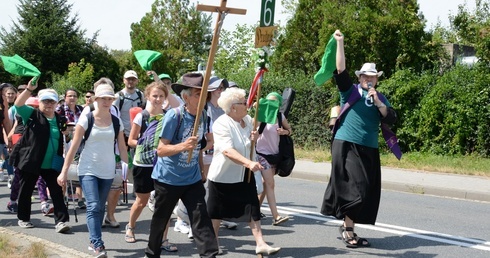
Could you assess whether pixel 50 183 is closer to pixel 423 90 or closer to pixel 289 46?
pixel 423 90

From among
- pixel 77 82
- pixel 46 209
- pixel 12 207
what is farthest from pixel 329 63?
pixel 77 82

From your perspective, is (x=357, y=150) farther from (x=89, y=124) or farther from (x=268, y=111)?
(x=89, y=124)

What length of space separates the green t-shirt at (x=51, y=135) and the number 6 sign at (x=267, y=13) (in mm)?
3204

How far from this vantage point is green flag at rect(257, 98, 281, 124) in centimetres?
665

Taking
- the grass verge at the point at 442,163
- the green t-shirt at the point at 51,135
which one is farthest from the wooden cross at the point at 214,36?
the grass verge at the point at 442,163

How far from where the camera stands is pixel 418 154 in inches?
637

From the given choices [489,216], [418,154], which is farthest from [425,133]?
[489,216]

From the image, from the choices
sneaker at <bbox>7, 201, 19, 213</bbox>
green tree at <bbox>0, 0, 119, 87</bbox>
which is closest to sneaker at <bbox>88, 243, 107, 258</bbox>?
sneaker at <bbox>7, 201, 19, 213</bbox>

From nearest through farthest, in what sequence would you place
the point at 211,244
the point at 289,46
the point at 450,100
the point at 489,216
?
1. the point at 211,244
2. the point at 489,216
3. the point at 450,100
4. the point at 289,46

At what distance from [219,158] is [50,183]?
272cm

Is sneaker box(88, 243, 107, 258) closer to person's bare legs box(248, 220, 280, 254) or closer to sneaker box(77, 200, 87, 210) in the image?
person's bare legs box(248, 220, 280, 254)

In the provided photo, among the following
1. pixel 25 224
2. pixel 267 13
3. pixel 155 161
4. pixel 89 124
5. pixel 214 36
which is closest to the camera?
pixel 214 36

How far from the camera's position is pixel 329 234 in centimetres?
767

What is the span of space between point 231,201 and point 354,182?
1.36 meters
